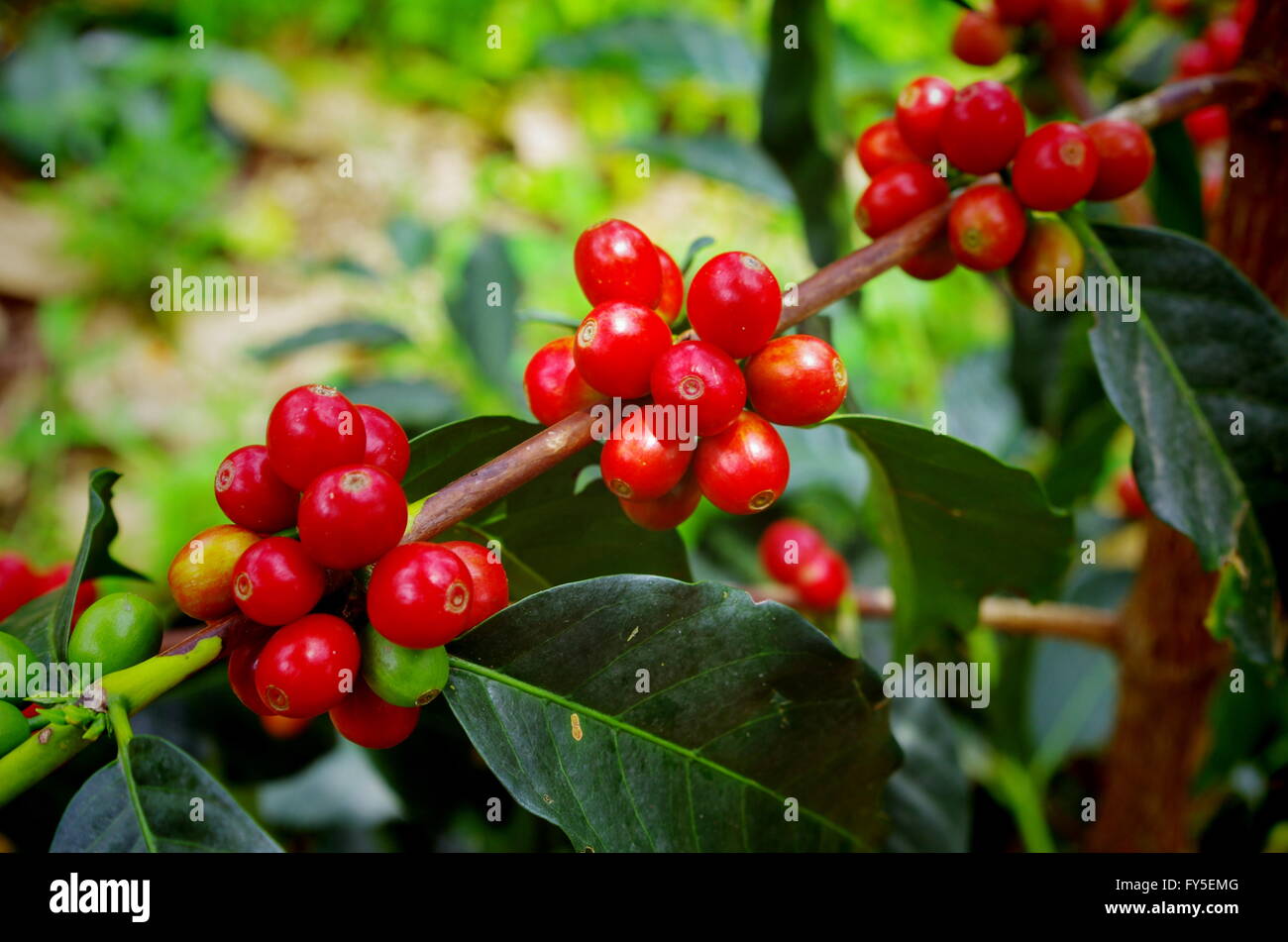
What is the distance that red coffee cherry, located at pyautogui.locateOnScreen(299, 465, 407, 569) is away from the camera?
0.67m

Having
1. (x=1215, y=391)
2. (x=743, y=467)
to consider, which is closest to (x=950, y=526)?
(x=1215, y=391)

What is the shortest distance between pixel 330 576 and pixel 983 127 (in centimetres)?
69

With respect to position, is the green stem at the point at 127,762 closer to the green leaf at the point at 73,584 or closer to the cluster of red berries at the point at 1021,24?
the green leaf at the point at 73,584

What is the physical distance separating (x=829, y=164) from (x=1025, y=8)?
14.4 inches

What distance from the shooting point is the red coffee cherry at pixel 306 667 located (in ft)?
2.21

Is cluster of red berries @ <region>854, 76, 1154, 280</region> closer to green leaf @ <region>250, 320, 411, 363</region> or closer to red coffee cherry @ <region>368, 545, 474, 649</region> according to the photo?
red coffee cherry @ <region>368, 545, 474, 649</region>

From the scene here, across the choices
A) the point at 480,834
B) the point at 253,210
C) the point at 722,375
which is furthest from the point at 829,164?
the point at 253,210

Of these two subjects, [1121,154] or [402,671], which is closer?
[402,671]

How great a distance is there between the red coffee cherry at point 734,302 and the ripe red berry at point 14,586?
0.82 m

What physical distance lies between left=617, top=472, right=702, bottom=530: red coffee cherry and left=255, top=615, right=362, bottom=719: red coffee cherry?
0.82ft

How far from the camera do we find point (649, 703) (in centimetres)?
79

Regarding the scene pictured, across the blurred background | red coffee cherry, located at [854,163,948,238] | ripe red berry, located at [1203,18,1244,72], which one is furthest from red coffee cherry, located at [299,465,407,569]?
ripe red berry, located at [1203,18,1244,72]

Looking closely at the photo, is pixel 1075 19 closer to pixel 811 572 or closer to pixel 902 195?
pixel 902 195
